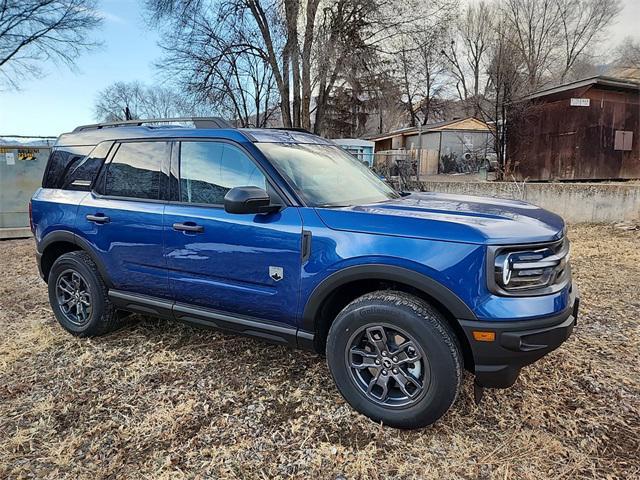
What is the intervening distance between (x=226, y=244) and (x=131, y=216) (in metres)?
0.96

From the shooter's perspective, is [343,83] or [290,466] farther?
[343,83]

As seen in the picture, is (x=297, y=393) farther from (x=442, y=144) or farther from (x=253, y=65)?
(x=442, y=144)

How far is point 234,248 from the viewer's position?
2875 millimetres

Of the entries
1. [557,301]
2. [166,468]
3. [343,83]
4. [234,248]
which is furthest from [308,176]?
[343,83]

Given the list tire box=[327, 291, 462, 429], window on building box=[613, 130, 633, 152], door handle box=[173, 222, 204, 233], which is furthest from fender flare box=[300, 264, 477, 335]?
window on building box=[613, 130, 633, 152]

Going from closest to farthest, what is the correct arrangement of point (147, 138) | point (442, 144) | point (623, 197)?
point (147, 138) → point (623, 197) → point (442, 144)

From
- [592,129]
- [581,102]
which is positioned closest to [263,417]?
[581,102]

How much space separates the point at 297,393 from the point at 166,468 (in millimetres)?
922

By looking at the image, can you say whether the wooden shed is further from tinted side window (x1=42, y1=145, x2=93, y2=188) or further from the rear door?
tinted side window (x1=42, y1=145, x2=93, y2=188)

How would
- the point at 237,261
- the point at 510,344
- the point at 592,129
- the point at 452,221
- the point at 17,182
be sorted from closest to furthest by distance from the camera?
the point at 510,344 → the point at 452,221 → the point at 237,261 → the point at 17,182 → the point at 592,129

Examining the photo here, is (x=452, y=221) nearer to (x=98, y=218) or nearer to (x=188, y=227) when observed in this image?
(x=188, y=227)

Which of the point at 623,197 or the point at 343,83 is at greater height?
the point at 343,83

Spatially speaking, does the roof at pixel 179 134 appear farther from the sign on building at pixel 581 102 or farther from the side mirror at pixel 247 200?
the sign on building at pixel 581 102

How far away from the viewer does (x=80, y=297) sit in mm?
3828
